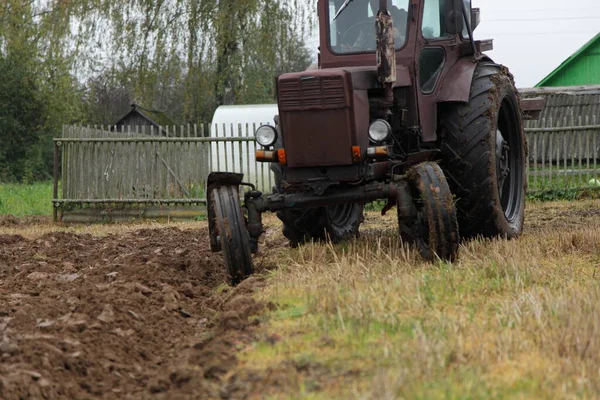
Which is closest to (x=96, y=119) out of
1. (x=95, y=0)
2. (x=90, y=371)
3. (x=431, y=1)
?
(x=95, y=0)

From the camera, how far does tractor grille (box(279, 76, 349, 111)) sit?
25.7 feet

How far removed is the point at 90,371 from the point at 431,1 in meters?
5.33

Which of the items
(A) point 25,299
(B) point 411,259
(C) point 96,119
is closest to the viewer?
(A) point 25,299

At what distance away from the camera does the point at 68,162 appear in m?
16.2

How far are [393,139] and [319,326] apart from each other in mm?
3461

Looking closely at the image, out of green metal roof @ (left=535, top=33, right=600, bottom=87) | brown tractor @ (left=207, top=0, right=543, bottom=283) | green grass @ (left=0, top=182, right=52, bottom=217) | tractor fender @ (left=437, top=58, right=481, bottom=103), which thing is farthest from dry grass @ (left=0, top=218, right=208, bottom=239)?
green metal roof @ (left=535, top=33, right=600, bottom=87)

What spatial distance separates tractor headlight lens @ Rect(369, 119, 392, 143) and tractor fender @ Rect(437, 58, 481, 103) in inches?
37.8

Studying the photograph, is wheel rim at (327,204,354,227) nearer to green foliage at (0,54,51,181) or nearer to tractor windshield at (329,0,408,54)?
tractor windshield at (329,0,408,54)

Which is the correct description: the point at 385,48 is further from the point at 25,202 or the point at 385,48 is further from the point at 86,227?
the point at 25,202

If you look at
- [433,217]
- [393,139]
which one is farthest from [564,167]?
[433,217]

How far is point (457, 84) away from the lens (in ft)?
28.9

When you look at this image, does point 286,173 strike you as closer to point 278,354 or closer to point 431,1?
point 431,1

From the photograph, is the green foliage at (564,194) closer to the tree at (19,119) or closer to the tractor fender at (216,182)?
the tractor fender at (216,182)

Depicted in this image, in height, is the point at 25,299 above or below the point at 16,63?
below
